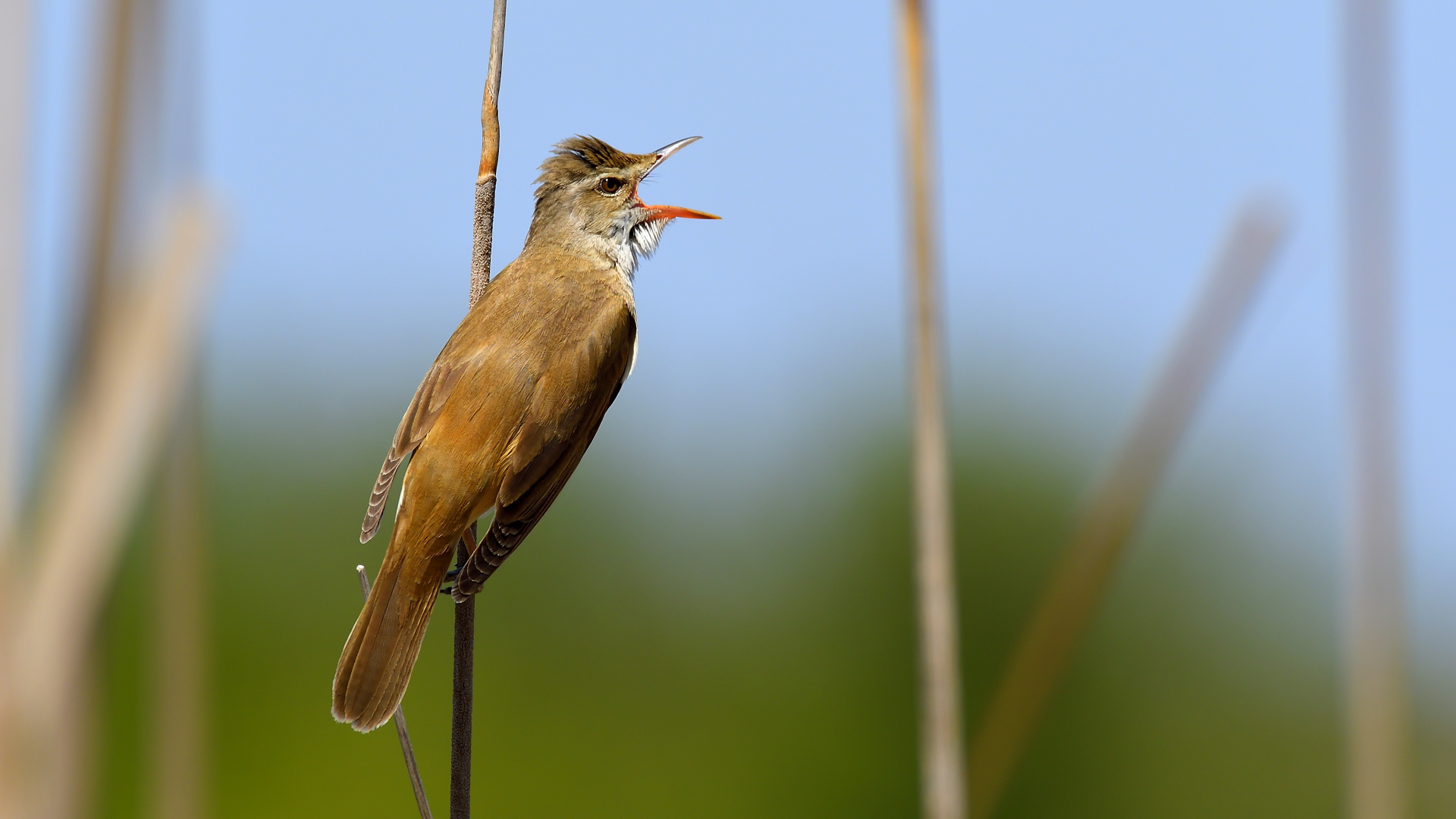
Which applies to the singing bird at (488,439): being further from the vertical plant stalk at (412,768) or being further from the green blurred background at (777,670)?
the green blurred background at (777,670)

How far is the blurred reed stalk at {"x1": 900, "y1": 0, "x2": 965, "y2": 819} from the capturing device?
6.53 ft

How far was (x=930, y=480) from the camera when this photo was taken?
7.00 ft

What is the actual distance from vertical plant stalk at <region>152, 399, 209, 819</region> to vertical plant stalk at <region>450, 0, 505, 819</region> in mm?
669

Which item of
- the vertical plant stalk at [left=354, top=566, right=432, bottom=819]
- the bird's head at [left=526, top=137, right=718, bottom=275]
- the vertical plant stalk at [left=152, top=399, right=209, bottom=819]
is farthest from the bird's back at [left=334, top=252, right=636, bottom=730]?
the vertical plant stalk at [left=152, top=399, right=209, bottom=819]

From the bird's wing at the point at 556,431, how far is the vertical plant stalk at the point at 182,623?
2.16 meters

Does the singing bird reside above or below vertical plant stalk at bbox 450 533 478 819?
above

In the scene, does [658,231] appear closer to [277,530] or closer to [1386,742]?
[1386,742]

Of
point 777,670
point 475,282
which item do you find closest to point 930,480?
point 475,282

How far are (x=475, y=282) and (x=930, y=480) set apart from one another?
1806mm

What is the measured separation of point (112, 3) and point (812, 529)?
33410mm

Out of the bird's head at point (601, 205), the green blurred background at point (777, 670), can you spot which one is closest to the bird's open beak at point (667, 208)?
the bird's head at point (601, 205)

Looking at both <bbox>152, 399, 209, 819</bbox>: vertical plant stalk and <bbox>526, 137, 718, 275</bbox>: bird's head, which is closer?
<bbox>152, 399, 209, 819</bbox>: vertical plant stalk

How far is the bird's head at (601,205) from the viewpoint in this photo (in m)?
5.55

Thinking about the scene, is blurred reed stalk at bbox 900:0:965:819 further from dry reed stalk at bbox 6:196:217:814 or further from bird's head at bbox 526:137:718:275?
bird's head at bbox 526:137:718:275
